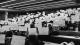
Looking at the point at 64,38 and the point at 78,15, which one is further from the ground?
the point at 78,15

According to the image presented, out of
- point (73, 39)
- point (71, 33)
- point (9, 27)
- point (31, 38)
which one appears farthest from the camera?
point (71, 33)

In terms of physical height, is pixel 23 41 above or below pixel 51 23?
below

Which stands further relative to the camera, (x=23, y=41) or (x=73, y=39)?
(x=73, y=39)

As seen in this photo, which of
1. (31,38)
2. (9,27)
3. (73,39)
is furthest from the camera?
(9,27)

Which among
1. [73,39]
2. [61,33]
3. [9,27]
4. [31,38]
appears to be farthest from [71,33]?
[9,27]

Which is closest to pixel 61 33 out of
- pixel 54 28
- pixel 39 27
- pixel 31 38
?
pixel 54 28

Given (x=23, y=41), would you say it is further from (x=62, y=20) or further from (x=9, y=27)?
(x=62, y=20)

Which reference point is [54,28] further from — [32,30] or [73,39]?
[32,30]

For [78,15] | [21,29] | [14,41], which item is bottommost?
[14,41]

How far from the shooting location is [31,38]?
45.3 inches

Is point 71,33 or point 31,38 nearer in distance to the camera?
point 31,38

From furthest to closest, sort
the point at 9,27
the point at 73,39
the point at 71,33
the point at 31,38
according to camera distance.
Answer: the point at 71,33, the point at 9,27, the point at 73,39, the point at 31,38

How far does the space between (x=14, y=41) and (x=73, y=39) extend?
57 centimetres

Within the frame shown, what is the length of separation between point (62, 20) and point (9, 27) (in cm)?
57
